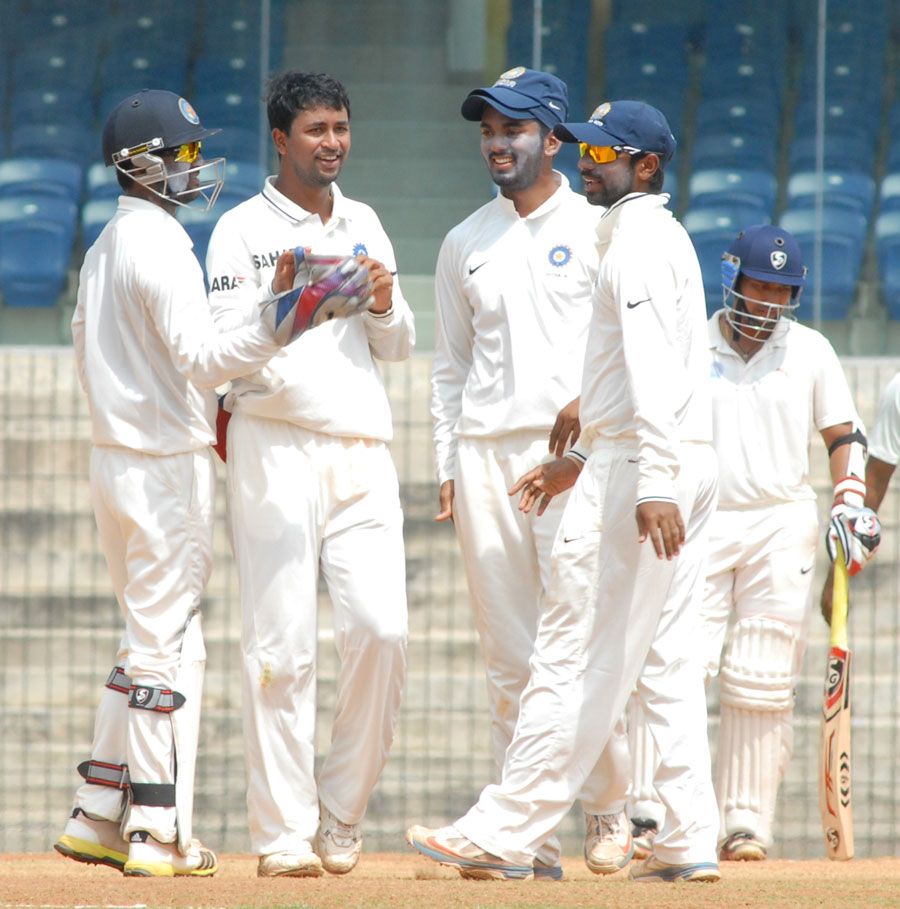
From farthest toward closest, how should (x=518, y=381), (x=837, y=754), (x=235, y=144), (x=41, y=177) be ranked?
1. (x=41, y=177)
2. (x=235, y=144)
3. (x=837, y=754)
4. (x=518, y=381)

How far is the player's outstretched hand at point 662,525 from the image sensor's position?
494cm

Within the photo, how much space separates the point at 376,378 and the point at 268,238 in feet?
1.81

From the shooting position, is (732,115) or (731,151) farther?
(732,115)

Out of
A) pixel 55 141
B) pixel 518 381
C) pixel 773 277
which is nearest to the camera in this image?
pixel 518 381

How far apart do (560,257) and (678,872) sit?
200 centimetres

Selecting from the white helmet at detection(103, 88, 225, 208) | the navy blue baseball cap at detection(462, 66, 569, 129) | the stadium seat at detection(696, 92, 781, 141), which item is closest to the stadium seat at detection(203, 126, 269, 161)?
the stadium seat at detection(696, 92, 781, 141)

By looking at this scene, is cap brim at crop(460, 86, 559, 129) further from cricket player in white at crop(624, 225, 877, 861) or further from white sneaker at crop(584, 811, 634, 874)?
white sneaker at crop(584, 811, 634, 874)

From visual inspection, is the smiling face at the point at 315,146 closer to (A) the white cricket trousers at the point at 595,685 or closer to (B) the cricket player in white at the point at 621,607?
(B) the cricket player in white at the point at 621,607

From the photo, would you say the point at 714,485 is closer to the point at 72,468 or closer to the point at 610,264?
the point at 610,264

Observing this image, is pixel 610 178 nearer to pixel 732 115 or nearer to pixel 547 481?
pixel 547 481

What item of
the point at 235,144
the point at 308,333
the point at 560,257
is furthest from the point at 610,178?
the point at 235,144

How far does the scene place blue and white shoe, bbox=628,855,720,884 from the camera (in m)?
5.18

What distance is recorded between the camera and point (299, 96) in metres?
5.73

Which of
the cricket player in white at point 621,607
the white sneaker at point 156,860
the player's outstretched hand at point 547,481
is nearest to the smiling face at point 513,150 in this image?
the cricket player in white at point 621,607
